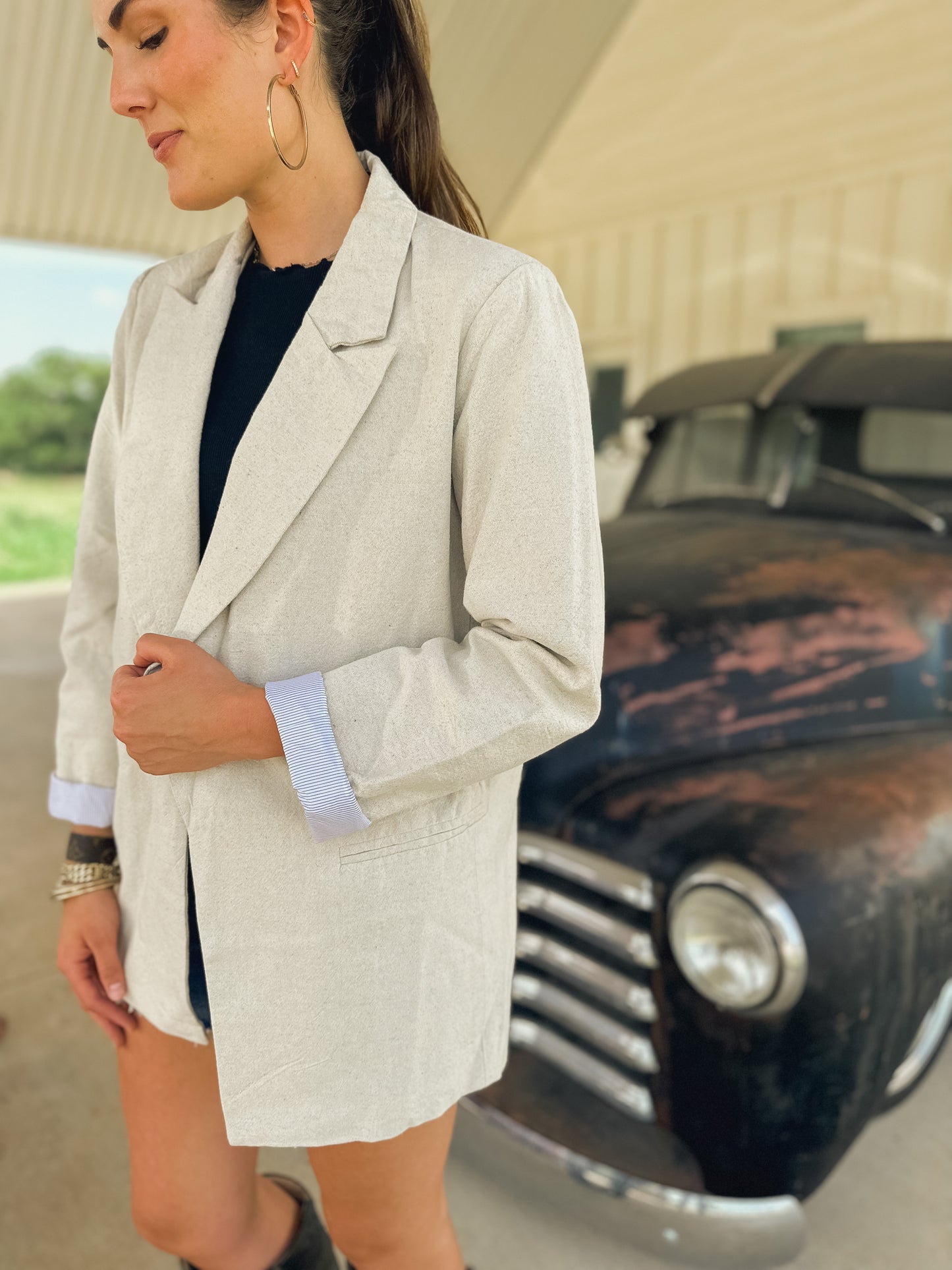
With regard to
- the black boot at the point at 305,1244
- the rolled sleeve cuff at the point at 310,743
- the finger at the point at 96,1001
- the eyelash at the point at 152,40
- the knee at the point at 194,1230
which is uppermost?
the eyelash at the point at 152,40

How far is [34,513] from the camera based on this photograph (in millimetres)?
8836

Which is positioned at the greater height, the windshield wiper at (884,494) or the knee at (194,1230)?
the windshield wiper at (884,494)

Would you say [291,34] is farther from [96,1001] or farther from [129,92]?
[96,1001]

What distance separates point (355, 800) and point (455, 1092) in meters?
0.33

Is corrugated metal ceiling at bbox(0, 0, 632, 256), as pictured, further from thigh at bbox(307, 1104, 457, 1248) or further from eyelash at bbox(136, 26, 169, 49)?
thigh at bbox(307, 1104, 457, 1248)

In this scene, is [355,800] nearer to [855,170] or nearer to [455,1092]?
[455,1092]

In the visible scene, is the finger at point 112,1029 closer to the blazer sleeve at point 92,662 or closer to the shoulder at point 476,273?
the blazer sleeve at point 92,662

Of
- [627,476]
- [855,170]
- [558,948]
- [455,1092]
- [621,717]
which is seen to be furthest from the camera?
[855,170]

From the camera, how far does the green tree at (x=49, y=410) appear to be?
331 inches

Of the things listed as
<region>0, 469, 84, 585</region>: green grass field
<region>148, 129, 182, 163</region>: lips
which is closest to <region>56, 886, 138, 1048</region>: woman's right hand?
<region>148, 129, 182, 163</region>: lips

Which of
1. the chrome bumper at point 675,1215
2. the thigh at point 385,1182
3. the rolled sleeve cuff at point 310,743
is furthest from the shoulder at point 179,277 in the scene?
the chrome bumper at point 675,1215

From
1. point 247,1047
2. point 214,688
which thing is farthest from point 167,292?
point 247,1047

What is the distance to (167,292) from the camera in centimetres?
101

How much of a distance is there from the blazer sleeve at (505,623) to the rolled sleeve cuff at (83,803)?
1.24 feet
